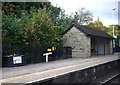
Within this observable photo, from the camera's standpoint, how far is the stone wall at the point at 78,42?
18078mm

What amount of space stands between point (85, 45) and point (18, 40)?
8.27 meters

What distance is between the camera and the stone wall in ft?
59.3

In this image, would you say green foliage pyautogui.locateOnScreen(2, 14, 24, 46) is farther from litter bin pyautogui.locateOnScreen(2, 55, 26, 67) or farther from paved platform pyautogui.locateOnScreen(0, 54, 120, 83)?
paved platform pyautogui.locateOnScreen(0, 54, 120, 83)

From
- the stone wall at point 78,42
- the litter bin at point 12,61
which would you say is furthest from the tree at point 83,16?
the litter bin at point 12,61

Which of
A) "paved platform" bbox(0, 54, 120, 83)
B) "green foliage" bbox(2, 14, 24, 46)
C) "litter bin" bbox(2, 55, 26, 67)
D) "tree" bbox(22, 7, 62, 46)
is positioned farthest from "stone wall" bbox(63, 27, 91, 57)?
"litter bin" bbox(2, 55, 26, 67)

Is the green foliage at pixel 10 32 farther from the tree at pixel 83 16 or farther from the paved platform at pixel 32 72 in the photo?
the tree at pixel 83 16

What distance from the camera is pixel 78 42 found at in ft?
61.0

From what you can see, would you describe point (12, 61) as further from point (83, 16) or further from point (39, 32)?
point (83, 16)

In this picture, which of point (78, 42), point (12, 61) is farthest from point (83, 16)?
point (12, 61)

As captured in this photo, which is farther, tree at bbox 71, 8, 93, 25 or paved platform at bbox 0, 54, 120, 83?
tree at bbox 71, 8, 93, 25

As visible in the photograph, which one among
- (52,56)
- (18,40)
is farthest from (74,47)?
(18,40)

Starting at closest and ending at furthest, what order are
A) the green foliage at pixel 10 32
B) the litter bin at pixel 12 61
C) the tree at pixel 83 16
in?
Answer: 1. the litter bin at pixel 12 61
2. the green foliage at pixel 10 32
3. the tree at pixel 83 16

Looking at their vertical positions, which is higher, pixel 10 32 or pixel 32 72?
pixel 10 32

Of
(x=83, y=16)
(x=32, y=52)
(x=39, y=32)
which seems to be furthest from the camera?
(x=83, y=16)
